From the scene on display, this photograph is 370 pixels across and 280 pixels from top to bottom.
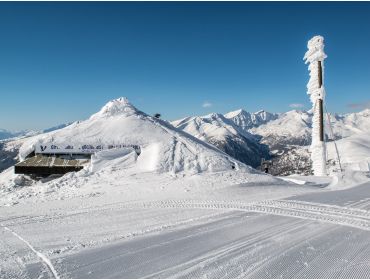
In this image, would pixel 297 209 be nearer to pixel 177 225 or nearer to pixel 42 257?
pixel 177 225

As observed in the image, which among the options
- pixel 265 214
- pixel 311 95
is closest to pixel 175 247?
→ pixel 265 214

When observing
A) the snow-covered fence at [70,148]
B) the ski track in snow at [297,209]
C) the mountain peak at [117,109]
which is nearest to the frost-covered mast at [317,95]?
the snow-covered fence at [70,148]

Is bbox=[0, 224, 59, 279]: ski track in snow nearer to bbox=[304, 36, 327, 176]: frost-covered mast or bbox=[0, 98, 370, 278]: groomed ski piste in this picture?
bbox=[0, 98, 370, 278]: groomed ski piste

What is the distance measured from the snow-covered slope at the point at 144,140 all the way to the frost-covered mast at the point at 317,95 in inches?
376

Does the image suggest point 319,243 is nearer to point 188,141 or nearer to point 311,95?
point 188,141


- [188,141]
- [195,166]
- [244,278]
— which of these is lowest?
[244,278]

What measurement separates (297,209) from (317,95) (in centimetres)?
2142

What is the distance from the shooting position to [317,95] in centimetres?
3228

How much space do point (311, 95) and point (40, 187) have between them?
2508 cm

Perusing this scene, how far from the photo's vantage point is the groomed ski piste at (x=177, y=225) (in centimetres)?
731

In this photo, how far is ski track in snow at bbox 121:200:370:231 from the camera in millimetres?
11712

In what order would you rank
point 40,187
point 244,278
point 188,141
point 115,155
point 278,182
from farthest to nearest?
point 188,141 → point 115,155 → point 278,182 → point 40,187 → point 244,278

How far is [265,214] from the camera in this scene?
12570 mm

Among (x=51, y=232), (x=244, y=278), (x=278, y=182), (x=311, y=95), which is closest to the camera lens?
(x=244, y=278)
